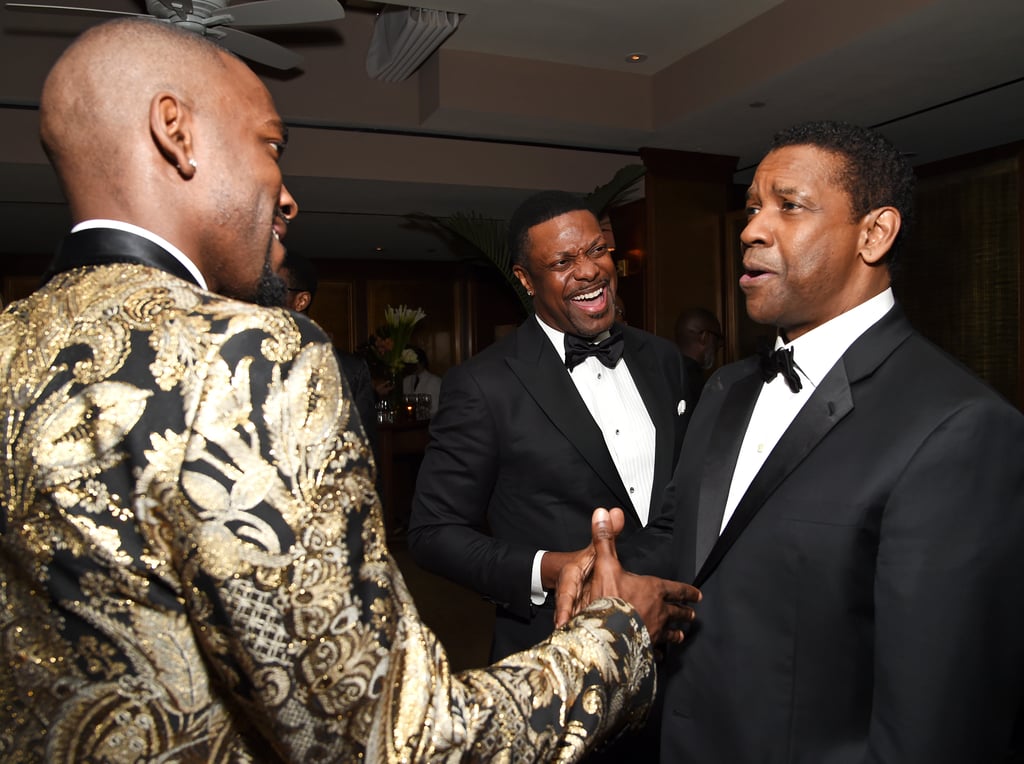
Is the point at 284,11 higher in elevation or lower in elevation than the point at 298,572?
higher

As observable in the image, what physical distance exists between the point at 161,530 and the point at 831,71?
5124 mm

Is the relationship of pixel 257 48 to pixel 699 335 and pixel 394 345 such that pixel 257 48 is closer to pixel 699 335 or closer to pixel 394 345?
pixel 394 345

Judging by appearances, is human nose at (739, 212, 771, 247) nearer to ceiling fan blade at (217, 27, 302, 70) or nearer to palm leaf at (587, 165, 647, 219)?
ceiling fan blade at (217, 27, 302, 70)

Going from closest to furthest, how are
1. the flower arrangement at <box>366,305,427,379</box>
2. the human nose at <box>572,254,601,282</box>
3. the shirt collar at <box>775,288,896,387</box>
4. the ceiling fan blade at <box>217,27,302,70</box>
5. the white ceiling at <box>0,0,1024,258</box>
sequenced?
the shirt collar at <box>775,288,896,387</box>
the human nose at <box>572,254,601,282</box>
the ceiling fan blade at <box>217,27,302,70</box>
the white ceiling at <box>0,0,1024,258</box>
the flower arrangement at <box>366,305,427,379</box>

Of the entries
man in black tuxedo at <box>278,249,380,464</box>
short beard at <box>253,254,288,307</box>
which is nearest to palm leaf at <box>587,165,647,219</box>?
man in black tuxedo at <box>278,249,380,464</box>

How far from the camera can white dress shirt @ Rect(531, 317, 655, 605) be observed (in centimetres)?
218

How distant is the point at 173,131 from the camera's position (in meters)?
0.91

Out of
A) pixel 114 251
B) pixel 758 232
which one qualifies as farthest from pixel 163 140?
pixel 758 232

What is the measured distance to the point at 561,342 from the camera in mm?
2357

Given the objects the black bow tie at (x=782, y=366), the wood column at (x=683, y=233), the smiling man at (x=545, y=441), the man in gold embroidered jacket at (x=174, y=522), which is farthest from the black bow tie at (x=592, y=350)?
the wood column at (x=683, y=233)

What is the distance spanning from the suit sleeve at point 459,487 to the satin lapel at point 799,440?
2.49 feet

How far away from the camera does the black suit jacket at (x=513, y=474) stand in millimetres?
2088

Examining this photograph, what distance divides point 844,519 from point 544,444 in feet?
3.20

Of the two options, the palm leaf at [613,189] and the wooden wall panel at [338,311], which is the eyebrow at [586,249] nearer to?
the palm leaf at [613,189]
